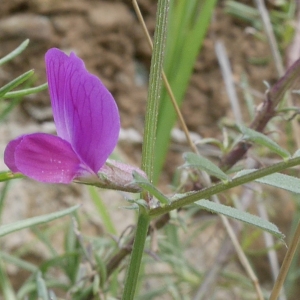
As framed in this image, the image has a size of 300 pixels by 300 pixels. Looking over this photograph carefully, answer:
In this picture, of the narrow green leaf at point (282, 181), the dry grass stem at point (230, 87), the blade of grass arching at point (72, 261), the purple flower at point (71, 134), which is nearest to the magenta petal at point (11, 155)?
the purple flower at point (71, 134)

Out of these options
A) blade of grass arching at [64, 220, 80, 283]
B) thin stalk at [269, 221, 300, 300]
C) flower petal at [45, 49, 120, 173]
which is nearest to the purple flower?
flower petal at [45, 49, 120, 173]

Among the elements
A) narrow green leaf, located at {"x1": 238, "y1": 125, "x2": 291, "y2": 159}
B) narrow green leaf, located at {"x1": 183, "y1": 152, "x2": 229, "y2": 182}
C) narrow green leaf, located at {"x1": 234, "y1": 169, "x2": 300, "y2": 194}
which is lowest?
narrow green leaf, located at {"x1": 234, "y1": 169, "x2": 300, "y2": 194}

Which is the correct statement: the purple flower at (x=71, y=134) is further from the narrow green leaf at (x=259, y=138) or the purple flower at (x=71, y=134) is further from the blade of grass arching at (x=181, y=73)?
the blade of grass arching at (x=181, y=73)

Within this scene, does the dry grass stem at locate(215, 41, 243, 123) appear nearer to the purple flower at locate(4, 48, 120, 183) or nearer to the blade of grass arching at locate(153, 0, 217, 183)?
the blade of grass arching at locate(153, 0, 217, 183)

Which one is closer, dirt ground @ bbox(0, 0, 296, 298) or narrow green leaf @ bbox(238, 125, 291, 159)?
narrow green leaf @ bbox(238, 125, 291, 159)

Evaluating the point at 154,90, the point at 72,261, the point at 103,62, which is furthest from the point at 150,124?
the point at 103,62

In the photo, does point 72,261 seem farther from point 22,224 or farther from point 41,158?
point 41,158
